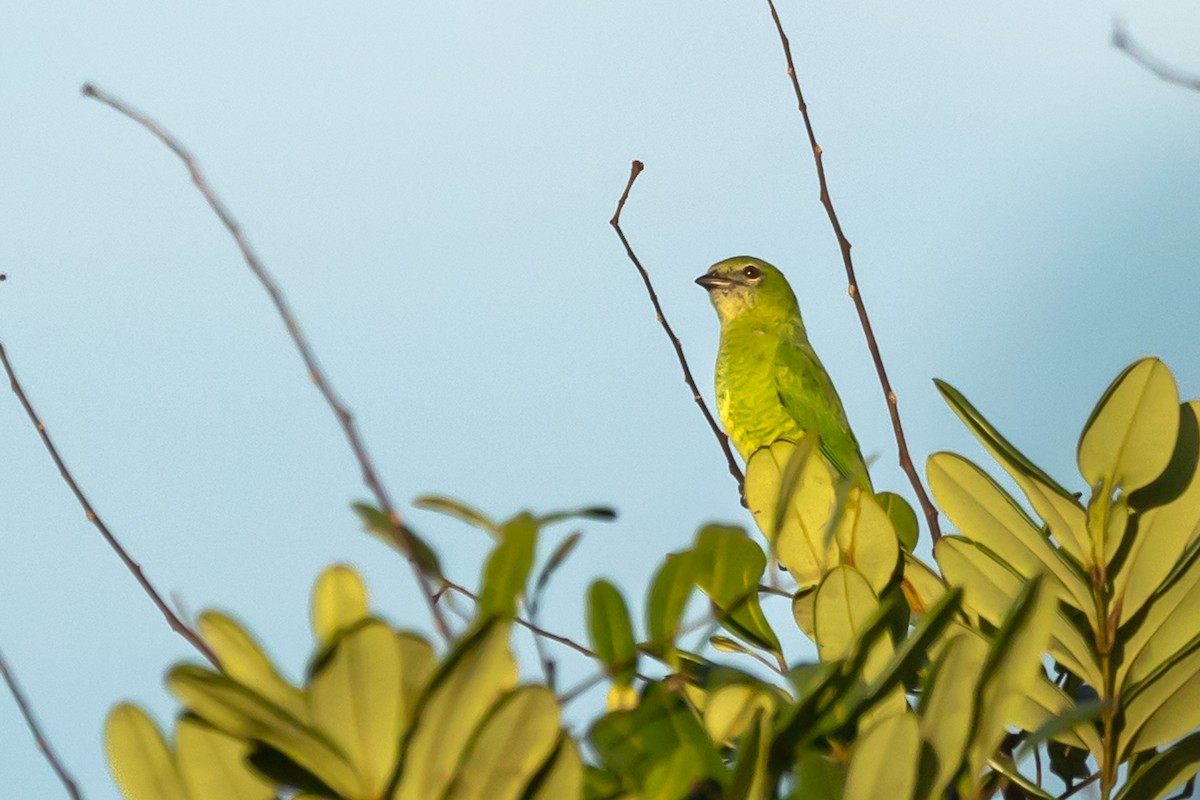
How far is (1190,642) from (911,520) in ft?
1.44

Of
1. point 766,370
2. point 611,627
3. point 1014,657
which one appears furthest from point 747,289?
point 1014,657

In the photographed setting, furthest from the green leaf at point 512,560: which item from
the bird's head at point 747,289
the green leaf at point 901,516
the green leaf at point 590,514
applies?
the bird's head at point 747,289

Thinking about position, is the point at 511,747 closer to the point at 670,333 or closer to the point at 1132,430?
the point at 1132,430

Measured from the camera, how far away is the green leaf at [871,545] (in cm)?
127

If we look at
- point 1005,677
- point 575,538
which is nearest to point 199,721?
point 575,538

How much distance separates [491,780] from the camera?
0.73 meters

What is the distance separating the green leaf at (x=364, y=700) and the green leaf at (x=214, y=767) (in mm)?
94

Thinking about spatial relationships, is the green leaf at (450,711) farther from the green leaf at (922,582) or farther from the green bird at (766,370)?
the green bird at (766,370)

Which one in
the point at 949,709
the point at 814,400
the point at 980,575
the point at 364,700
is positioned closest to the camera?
the point at 364,700

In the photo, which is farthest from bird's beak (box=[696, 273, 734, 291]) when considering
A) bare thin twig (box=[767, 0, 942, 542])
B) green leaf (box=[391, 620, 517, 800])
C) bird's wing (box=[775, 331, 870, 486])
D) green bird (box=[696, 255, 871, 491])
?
green leaf (box=[391, 620, 517, 800])

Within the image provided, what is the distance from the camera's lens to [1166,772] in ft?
3.49

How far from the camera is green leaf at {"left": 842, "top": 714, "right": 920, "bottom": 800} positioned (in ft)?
2.53

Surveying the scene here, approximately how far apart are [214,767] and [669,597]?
Result: 0.30m

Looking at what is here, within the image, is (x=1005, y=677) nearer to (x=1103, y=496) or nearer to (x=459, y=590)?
(x=1103, y=496)
